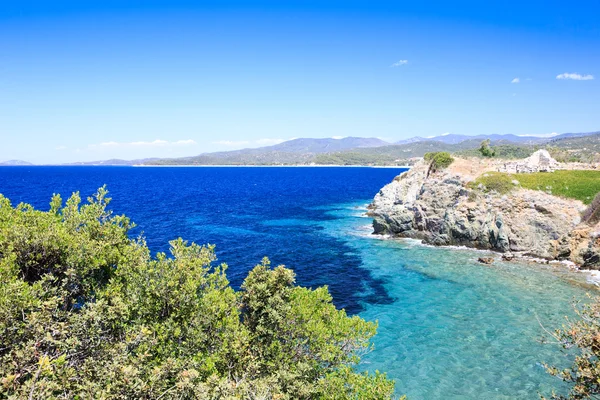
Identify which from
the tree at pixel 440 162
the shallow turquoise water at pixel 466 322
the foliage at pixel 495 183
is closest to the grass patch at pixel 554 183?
the foliage at pixel 495 183

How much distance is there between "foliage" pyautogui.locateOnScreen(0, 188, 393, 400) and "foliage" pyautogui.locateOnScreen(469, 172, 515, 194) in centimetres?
5831

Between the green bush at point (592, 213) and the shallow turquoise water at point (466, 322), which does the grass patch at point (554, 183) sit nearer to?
the green bush at point (592, 213)

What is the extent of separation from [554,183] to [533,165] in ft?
54.9

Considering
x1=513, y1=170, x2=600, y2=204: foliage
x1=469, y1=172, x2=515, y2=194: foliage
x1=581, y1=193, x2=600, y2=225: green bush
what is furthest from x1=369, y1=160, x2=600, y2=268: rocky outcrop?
x1=513, y1=170, x2=600, y2=204: foliage

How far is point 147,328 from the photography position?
1648 centimetres

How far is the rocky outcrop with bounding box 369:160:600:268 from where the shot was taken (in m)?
57.9

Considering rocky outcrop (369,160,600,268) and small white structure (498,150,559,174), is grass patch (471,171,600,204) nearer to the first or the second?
rocky outcrop (369,160,600,268)

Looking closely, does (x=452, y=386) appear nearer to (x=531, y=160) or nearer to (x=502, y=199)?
(x=502, y=199)

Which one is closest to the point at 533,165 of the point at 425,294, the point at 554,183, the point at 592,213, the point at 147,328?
the point at 554,183

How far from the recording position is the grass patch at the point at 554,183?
6450 cm

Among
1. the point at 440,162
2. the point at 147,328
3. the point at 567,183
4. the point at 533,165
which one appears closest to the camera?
the point at 147,328

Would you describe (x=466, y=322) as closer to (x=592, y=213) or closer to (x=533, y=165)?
(x=592, y=213)

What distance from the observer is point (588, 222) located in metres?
57.4

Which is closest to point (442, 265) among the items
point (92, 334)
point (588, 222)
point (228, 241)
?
point (588, 222)
